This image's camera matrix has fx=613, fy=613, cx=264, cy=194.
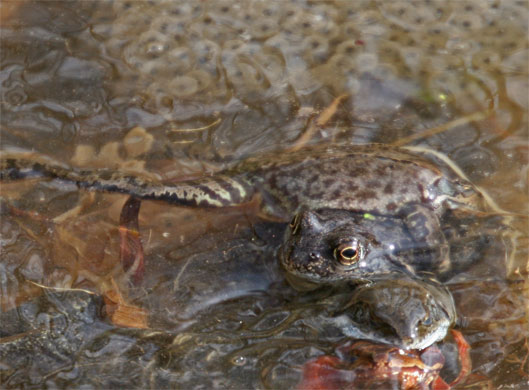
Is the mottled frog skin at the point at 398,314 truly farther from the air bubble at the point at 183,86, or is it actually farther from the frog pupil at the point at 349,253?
the air bubble at the point at 183,86

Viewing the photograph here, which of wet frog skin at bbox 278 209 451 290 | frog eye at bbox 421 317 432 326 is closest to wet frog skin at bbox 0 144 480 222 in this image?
wet frog skin at bbox 278 209 451 290

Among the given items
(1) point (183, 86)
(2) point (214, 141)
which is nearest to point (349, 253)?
(2) point (214, 141)

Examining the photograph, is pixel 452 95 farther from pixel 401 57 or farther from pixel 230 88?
pixel 230 88

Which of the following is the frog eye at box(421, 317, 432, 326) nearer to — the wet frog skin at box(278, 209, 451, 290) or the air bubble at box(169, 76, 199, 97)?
the wet frog skin at box(278, 209, 451, 290)

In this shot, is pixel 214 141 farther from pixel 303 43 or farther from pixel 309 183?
pixel 303 43

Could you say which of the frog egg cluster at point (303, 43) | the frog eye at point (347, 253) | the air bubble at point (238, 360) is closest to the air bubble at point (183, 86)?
the frog egg cluster at point (303, 43)

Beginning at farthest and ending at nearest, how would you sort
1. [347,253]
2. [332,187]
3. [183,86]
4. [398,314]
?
[183,86]
[332,187]
[347,253]
[398,314]
